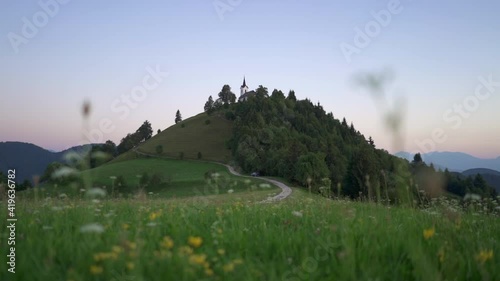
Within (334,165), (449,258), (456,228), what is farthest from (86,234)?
(334,165)

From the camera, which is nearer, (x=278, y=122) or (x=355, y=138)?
(x=278, y=122)

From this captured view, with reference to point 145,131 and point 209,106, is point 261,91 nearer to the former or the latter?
point 209,106

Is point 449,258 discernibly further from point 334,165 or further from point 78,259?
point 334,165

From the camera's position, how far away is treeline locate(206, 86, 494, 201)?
67.1m

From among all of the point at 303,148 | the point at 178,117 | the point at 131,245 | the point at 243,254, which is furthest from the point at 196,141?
the point at 131,245

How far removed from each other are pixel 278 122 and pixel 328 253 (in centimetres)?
10396

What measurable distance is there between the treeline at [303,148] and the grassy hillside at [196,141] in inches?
297

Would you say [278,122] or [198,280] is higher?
[278,122]

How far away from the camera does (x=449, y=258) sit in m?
3.26

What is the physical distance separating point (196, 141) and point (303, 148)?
5528 cm

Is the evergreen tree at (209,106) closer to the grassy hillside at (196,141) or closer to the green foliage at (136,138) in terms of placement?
the grassy hillside at (196,141)

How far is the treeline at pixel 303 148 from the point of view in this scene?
67062 millimetres

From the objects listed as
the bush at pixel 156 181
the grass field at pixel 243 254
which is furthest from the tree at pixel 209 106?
the grass field at pixel 243 254

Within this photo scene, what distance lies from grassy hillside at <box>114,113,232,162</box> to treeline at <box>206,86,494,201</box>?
7534 millimetres
